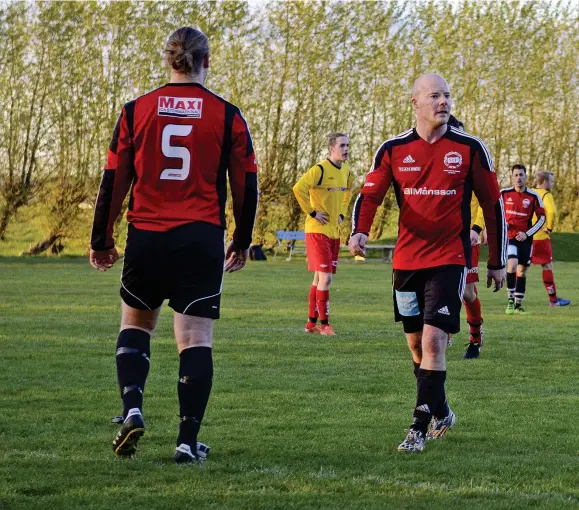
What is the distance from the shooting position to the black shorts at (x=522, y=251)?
1697 centimetres

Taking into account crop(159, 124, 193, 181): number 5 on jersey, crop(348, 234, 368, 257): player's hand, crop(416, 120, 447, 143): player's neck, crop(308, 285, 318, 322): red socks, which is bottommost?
crop(308, 285, 318, 322): red socks

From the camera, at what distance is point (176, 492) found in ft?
15.4

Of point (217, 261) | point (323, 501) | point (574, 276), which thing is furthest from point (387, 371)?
point (574, 276)

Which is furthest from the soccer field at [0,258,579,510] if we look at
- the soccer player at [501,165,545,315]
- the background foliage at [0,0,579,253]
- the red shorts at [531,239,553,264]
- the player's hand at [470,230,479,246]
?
the background foliage at [0,0,579,253]

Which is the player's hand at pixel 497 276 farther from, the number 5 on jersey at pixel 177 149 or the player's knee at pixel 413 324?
the number 5 on jersey at pixel 177 149

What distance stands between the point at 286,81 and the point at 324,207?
27.7 m

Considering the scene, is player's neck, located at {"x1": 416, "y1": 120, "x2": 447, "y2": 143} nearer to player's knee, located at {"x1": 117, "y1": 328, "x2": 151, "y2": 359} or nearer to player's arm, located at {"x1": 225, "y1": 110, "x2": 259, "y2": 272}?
player's arm, located at {"x1": 225, "y1": 110, "x2": 259, "y2": 272}

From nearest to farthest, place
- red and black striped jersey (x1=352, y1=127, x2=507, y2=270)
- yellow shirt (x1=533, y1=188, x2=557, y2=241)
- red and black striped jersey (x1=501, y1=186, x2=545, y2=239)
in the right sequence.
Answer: red and black striped jersey (x1=352, y1=127, x2=507, y2=270)
red and black striped jersey (x1=501, y1=186, x2=545, y2=239)
yellow shirt (x1=533, y1=188, x2=557, y2=241)

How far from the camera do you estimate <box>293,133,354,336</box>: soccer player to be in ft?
42.5

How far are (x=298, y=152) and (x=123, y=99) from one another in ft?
21.6

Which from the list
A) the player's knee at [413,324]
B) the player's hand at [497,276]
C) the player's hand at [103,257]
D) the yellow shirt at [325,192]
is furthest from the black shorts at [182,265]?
the yellow shirt at [325,192]

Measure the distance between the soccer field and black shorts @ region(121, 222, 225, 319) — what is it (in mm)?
790

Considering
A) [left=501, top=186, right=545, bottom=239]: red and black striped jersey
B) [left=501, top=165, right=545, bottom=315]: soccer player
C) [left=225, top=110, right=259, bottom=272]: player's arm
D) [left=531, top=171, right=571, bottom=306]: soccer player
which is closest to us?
[left=225, top=110, right=259, bottom=272]: player's arm

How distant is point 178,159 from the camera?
5395 millimetres
